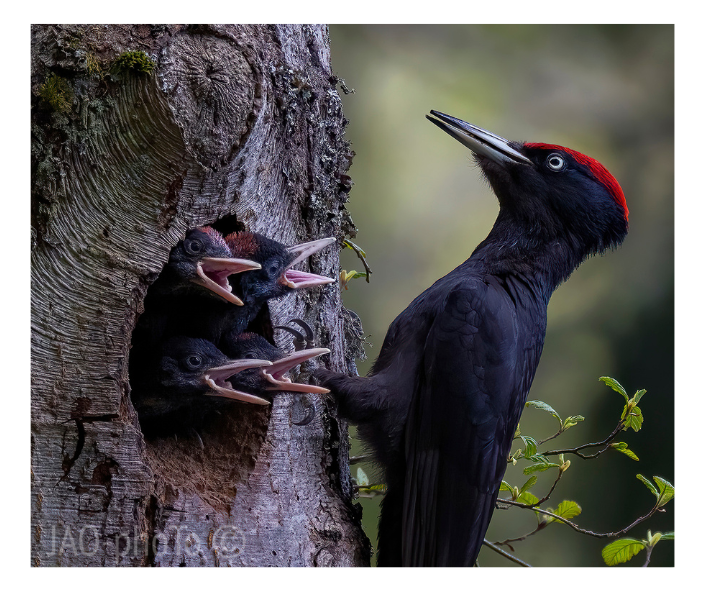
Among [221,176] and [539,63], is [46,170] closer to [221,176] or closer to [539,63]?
[221,176]

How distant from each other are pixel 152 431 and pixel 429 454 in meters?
1.22

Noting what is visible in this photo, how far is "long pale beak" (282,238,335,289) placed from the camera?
2686 millimetres

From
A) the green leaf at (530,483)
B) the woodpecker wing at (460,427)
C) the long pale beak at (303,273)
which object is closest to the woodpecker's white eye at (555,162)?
the woodpecker wing at (460,427)

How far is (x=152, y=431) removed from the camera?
3.02 m

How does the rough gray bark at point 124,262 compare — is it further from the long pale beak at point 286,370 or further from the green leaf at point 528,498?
the green leaf at point 528,498

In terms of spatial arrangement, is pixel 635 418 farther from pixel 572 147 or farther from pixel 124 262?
pixel 572 147

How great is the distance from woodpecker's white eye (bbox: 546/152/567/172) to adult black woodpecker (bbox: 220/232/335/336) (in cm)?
133

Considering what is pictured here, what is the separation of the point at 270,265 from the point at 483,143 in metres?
1.39

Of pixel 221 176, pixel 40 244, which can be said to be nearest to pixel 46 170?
pixel 40 244

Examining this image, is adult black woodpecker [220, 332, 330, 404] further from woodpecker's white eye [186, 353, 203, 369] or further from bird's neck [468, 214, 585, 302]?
bird's neck [468, 214, 585, 302]

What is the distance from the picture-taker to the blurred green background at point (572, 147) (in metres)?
5.96

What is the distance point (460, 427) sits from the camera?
280cm

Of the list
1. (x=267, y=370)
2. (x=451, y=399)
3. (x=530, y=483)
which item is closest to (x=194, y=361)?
(x=267, y=370)

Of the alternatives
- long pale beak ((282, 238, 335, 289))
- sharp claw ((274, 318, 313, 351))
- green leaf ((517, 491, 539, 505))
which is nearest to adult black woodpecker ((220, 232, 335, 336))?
long pale beak ((282, 238, 335, 289))
